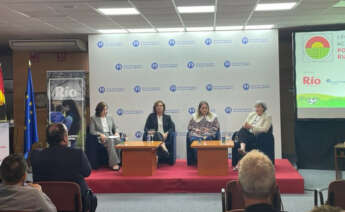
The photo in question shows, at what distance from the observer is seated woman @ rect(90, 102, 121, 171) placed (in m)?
6.78

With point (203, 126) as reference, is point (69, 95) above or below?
above

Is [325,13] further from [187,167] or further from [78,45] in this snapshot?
[78,45]

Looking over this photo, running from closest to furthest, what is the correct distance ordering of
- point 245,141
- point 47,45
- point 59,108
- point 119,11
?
1. point 119,11
2. point 245,141
3. point 59,108
4. point 47,45

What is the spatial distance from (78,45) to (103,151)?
315 centimetres

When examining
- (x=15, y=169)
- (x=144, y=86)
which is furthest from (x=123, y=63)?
(x=15, y=169)

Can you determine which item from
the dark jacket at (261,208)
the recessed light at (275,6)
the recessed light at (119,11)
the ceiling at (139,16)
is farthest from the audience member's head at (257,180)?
the recessed light at (119,11)

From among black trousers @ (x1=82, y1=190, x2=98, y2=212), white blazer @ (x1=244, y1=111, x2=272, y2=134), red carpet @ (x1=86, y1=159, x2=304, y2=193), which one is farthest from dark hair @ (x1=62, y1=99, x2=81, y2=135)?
black trousers @ (x1=82, y1=190, x2=98, y2=212)

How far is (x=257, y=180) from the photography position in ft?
5.73

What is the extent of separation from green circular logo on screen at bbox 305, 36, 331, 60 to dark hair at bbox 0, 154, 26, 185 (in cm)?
577

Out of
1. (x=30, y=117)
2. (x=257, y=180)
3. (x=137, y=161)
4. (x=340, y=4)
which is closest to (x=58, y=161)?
(x=257, y=180)

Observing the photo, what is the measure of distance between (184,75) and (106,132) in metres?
2.20

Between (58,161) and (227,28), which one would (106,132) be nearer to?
(227,28)

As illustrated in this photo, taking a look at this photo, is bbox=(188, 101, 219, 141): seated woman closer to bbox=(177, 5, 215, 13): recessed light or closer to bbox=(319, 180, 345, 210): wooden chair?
bbox=(177, 5, 215, 13): recessed light

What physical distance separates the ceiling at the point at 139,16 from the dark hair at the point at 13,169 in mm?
3574
